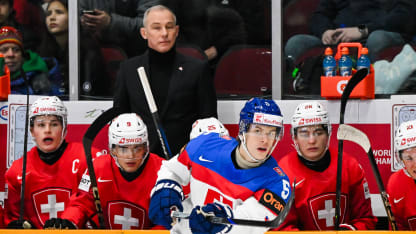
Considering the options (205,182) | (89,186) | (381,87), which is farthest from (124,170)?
(381,87)

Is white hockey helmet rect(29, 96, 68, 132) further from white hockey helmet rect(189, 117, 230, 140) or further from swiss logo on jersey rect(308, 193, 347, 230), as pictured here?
swiss logo on jersey rect(308, 193, 347, 230)

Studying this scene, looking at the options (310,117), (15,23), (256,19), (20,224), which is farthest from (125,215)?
(15,23)

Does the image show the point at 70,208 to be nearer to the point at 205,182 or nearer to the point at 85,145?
the point at 85,145

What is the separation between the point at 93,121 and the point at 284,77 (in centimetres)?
135

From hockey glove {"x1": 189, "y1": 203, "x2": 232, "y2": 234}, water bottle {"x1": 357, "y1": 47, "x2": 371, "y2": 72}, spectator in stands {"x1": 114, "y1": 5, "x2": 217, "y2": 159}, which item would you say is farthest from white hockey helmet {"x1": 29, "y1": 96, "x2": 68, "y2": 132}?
water bottle {"x1": 357, "y1": 47, "x2": 371, "y2": 72}

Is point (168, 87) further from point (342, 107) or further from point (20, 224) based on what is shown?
point (20, 224)

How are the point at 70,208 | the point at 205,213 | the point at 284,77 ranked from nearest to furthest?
the point at 205,213 < the point at 70,208 < the point at 284,77

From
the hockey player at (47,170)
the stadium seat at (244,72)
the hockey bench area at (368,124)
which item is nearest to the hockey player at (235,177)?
the hockey player at (47,170)

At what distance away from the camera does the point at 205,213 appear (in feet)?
12.8

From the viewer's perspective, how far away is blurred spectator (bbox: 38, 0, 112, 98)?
6.12m

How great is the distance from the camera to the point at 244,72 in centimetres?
593

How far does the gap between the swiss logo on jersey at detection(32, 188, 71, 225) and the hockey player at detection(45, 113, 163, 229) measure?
272 millimetres

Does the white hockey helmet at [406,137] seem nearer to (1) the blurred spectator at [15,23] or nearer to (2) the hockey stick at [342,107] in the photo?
(2) the hockey stick at [342,107]

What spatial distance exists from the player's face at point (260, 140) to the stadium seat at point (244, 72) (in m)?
1.78
